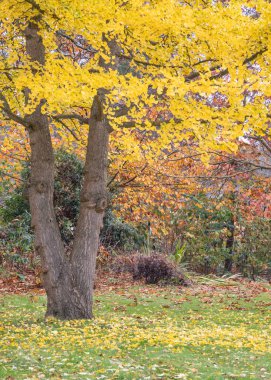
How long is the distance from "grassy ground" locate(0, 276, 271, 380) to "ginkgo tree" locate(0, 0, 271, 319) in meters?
1.09

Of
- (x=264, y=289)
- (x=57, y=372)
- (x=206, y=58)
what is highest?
(x=206, y=58)

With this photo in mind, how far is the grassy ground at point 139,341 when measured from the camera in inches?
223

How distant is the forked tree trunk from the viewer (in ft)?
28.9

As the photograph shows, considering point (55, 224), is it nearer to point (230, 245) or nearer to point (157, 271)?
point (157, 271)

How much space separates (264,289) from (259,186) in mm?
3598

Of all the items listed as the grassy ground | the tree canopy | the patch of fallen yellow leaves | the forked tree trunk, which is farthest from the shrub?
the tree canopy

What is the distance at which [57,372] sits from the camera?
18.2 feet

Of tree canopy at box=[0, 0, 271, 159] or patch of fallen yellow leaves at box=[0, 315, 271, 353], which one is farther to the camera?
patch of fallen yellow leaves at box=[0, 315, 271, 353]

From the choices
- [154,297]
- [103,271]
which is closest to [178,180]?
[103,271]

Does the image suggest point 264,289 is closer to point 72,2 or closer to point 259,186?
point 259,186

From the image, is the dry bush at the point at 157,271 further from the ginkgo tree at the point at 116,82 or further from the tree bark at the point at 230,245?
the ginkgo tree at the point at 116,82

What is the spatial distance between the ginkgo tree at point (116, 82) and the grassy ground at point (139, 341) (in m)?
1.09

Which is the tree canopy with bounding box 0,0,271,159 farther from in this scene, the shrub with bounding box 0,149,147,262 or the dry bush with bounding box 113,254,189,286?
the shrub with bounding box 0,149,147,262

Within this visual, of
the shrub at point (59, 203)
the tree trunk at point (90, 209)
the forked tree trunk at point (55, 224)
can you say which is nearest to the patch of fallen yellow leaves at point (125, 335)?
the forked tree trunk at point (55, 224)
